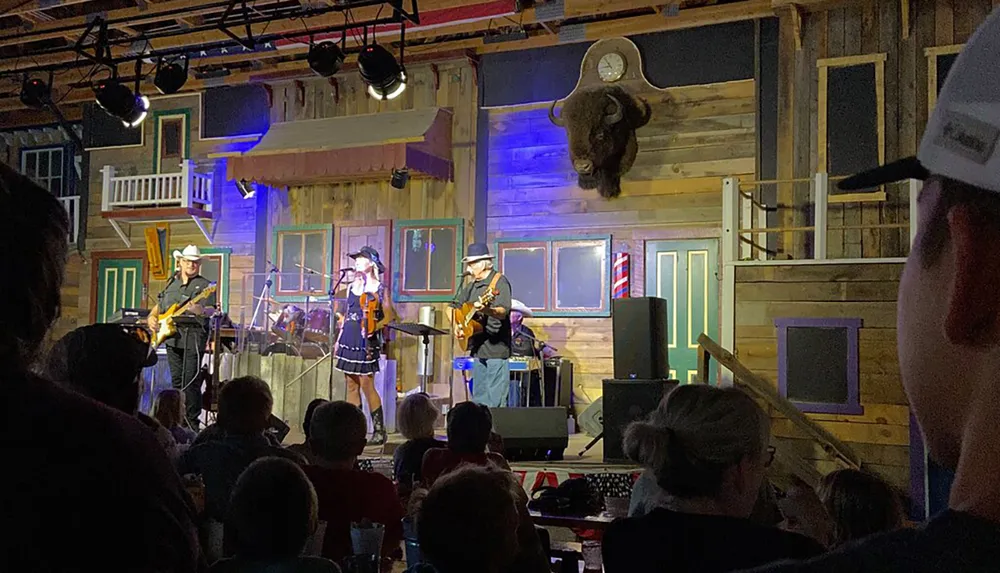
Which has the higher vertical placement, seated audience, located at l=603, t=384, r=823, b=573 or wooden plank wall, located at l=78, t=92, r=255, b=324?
wooden plank wall, located at l=78, t=92, r=255, b=324

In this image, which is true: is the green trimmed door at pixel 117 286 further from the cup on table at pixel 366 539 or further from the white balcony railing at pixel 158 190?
the cup on table at pixel 366 539

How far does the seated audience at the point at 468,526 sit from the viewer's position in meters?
1.90

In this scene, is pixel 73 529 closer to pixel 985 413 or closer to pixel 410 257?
pixel 985 413

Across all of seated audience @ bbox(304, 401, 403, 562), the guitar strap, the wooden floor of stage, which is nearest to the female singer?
the wooden floor of stage

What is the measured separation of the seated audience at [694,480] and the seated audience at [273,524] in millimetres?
699

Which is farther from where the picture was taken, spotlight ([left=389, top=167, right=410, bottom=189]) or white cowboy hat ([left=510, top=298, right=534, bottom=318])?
spotlight ([left=389, top=167, right=410, bottom=189])

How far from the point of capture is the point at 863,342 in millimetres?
6953

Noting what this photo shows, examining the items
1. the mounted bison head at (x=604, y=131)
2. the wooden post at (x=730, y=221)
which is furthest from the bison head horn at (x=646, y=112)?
the wooden post at (x=730, y=221)

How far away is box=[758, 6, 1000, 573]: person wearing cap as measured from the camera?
0.49m

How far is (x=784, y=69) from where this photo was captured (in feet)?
29.4

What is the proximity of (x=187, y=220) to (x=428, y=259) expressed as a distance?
3.93m

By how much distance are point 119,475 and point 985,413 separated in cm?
82

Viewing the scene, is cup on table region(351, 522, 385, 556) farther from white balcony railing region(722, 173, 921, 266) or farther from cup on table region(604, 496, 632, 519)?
white balcony railing region(722, 173, 921, 266)

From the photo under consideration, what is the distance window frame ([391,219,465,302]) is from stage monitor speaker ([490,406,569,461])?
4.11 metres
